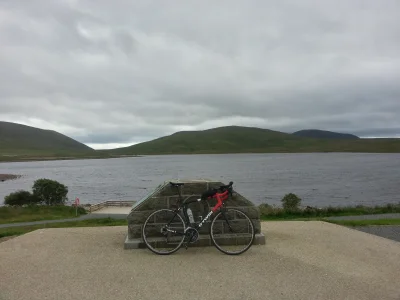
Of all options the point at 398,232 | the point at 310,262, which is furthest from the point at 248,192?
the point at 310,262

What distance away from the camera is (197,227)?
7188 mm

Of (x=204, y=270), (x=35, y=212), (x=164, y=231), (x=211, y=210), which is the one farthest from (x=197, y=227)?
(x=35, y=212)

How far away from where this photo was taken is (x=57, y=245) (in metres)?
8.01

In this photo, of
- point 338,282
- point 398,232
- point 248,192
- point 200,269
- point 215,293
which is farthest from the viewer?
point 248,192

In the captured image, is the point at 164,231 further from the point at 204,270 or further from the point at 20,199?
the point at 20,199

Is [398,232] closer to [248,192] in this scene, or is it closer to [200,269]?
[200,269]

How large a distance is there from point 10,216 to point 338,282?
28.7m

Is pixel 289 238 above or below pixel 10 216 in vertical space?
above

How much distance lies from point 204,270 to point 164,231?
138cm

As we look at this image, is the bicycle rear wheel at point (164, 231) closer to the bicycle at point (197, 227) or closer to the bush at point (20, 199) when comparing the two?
the bicycle at point (197, 227)

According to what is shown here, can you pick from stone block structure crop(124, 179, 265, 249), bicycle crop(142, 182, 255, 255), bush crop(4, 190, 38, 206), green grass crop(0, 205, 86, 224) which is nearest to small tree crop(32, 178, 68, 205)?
bush crop(4, 190, 38, 206)

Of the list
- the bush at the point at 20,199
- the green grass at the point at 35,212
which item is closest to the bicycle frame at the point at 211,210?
the green grass at the point at 35,212

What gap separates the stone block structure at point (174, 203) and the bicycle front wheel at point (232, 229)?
17cm

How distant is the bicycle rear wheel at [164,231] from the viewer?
713cm
